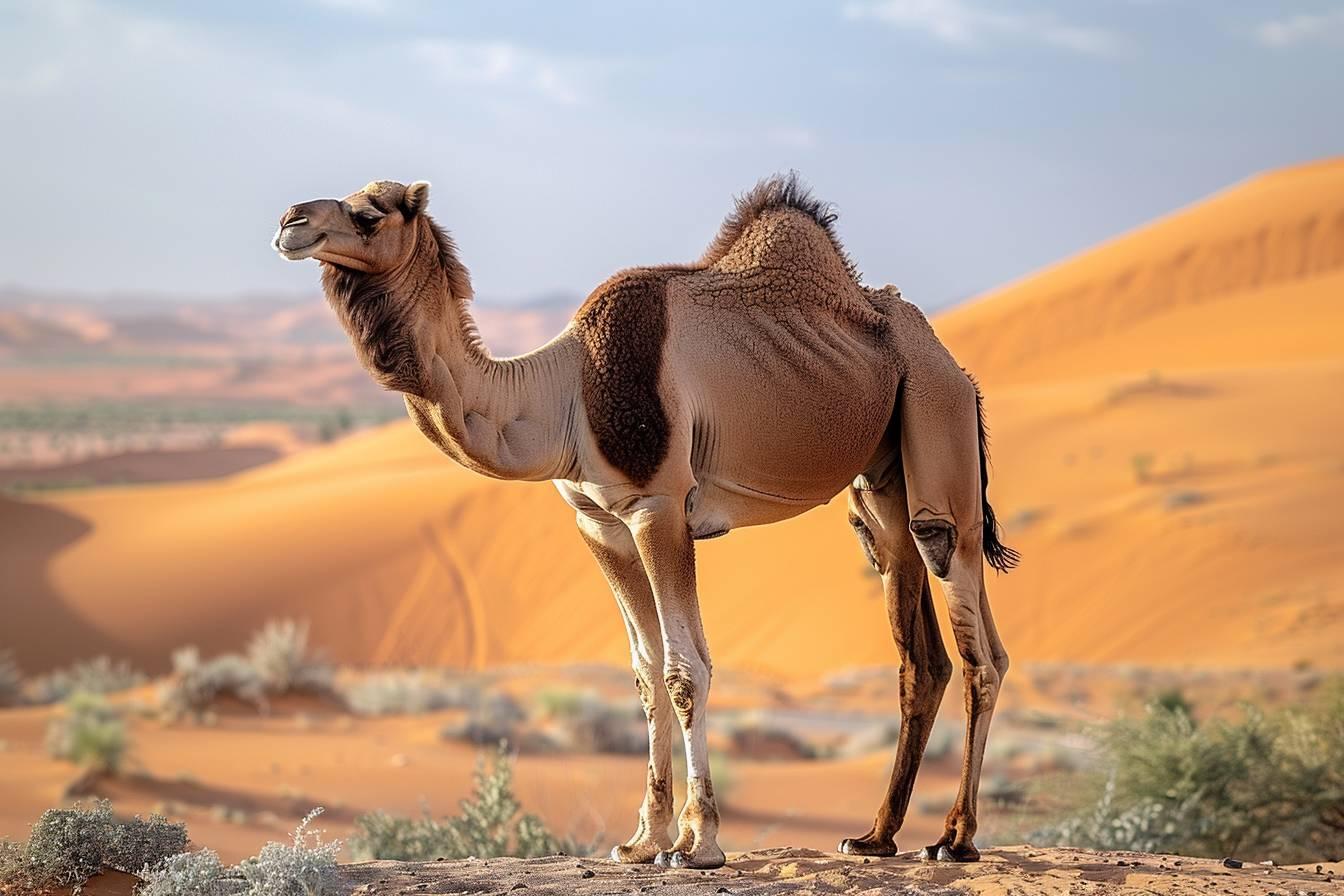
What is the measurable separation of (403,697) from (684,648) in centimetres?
1331

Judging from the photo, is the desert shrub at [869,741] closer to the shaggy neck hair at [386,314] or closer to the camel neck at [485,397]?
the camel neck at [485,397]

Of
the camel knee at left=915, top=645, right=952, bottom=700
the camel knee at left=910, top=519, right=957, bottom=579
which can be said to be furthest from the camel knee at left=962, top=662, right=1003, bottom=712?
the camel knee at left=910, top=519, right=957, bottom=579

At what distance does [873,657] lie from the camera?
73.8 feet

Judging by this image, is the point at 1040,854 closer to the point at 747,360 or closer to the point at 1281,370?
the point at 747,360

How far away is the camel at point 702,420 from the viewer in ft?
19.5

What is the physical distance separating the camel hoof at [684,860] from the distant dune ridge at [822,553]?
14.5 metres

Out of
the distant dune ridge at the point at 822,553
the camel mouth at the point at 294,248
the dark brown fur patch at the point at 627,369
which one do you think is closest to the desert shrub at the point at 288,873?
the dark brown fur patch at the point at 627,369

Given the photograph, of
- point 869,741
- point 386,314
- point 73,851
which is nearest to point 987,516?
point 386,314

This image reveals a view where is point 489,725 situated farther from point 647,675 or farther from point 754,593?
point 647,675

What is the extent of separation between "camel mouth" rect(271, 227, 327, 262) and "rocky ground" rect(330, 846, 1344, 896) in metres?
2.59

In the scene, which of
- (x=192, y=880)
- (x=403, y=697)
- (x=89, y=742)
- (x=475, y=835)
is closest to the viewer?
(x=192, y=880)

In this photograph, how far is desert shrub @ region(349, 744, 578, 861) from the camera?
8727 mm

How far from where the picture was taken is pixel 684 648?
6312mm

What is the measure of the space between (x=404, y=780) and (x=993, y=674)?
8.66 metres
